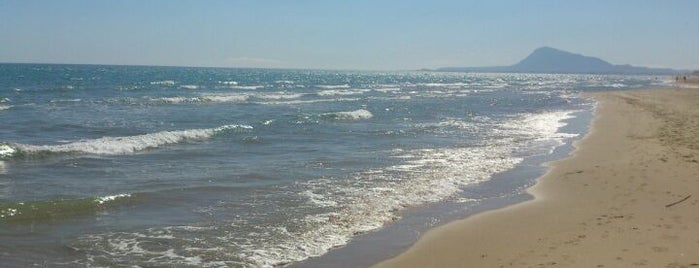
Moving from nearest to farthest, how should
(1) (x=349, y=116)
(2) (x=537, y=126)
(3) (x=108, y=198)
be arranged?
(3) (x=108, y=198)
(2) (x=537, y=126)
(1) (x=349, y=116)

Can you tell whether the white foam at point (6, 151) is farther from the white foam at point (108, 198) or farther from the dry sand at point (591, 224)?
the dry sand at point (591, 224)

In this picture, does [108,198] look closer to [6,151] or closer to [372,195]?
[372,195]

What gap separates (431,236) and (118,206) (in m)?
5.12

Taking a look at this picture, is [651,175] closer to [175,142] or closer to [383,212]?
[383,212]

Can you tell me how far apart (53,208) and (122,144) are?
26.5ft

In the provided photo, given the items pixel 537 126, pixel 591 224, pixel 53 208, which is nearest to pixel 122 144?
pixel 53 208

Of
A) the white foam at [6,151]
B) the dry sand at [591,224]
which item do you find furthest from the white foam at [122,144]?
the dry sand at [591,224]

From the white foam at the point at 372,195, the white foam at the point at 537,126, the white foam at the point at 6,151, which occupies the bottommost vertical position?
the white foam at the point at 537,126

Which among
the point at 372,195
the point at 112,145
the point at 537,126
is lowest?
the point at 537,126

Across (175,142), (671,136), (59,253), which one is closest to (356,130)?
(175,142)

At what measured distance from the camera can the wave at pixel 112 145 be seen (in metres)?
15.8

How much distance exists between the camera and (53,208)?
9891mm

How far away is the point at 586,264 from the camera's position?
22.3 ft

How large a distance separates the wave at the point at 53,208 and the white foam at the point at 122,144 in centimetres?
638
